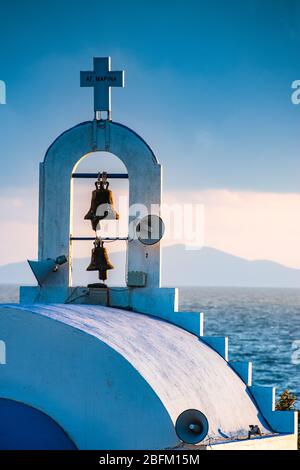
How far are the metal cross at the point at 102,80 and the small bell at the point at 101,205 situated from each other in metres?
1.19

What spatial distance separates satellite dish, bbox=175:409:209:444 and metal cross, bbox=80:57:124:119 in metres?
6.72

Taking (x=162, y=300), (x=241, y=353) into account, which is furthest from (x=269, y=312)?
(x=162, y=300)

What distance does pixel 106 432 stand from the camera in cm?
1627

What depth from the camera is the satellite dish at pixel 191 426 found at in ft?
51.9

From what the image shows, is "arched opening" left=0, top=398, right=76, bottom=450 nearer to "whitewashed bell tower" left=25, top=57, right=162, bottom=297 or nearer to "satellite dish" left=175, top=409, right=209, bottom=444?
"satellite dish" left=175, top=409, right=209, bottom=444

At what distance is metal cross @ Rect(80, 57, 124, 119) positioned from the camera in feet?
69.0

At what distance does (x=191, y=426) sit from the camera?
15.9 meters

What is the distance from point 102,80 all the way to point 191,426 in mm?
7214

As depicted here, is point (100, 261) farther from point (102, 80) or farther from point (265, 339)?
point (265, 339)

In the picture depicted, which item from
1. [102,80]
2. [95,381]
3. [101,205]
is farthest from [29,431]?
[102,80]

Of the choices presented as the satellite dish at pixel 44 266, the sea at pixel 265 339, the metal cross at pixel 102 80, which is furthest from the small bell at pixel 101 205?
the sea at pixel 265 339

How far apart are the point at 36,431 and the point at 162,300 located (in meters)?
4.75

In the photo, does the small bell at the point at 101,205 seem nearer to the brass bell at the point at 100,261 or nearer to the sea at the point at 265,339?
the brass bell at the point at 100,261

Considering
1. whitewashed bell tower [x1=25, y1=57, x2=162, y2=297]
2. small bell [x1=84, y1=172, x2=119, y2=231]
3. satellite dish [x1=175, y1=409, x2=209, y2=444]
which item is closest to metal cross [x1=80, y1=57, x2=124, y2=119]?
whitewashed bell tower [x1=25, y1=57, x2=162, y2=297]
